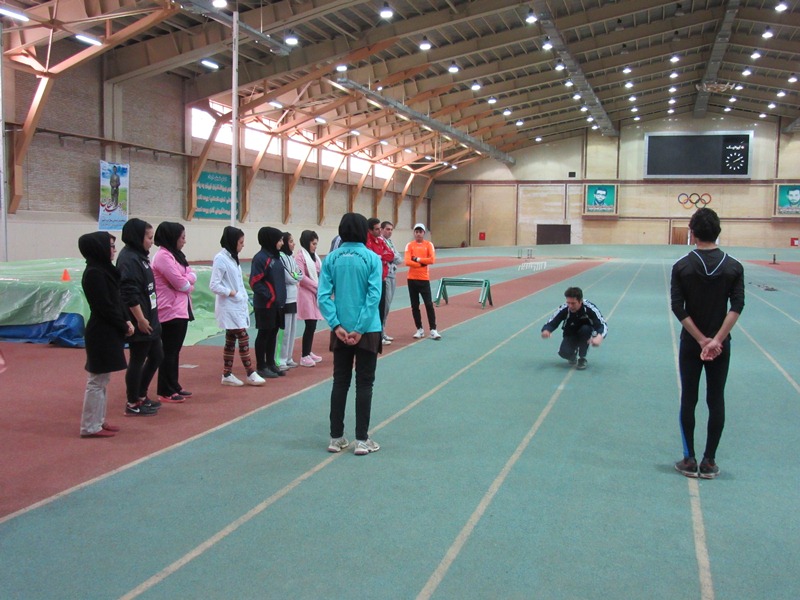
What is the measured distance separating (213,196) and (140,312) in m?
24.4

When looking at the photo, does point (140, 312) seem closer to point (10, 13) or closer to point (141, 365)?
point (141, 365)

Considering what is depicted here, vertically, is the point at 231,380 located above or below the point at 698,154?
below

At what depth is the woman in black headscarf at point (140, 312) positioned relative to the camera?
5.30 m

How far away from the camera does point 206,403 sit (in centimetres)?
612

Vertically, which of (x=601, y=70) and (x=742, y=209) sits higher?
(x=601, y=70)

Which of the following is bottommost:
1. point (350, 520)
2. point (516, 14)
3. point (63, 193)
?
point (350, 520)

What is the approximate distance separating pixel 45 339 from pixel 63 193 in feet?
45.6

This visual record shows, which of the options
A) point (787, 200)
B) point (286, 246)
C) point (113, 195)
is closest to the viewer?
point (286, 246)

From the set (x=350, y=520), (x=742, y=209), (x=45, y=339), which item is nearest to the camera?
(x=350, y=520)

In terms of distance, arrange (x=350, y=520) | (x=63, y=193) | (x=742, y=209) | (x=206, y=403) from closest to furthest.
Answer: (x=350, y=520) → (x=206, y=403) → (x=63, y=193) → (x=742, y=209)

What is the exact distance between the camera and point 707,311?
13.6ft

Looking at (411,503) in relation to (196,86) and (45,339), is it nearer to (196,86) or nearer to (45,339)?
(45,339)

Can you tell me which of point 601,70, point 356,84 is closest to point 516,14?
point 356,84

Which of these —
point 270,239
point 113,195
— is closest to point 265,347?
point 270,239
